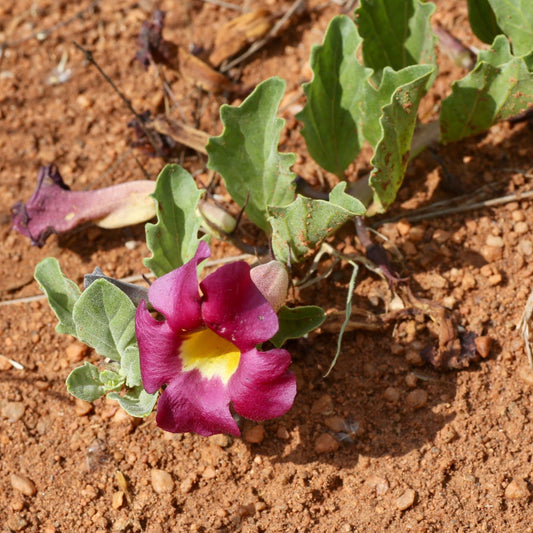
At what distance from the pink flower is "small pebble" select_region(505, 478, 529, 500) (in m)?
0.85

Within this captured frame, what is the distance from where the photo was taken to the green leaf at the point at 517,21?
2.89 m

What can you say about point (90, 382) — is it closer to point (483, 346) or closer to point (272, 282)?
point (272, 282)

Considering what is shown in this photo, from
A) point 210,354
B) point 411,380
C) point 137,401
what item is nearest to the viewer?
point 210,354

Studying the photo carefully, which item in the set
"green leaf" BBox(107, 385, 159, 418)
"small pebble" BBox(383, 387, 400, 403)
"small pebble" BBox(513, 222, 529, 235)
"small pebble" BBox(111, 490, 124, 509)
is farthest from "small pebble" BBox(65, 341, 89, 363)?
"small pebble" BBox(513, 222, 529, 235)

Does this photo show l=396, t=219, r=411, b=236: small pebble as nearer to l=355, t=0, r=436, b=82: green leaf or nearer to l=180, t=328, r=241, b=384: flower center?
l=355, t=0, r=436, b=82: green leaf

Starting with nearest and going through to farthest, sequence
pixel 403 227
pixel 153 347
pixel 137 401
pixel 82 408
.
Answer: pixel 153 347
pixel 137 401
pixel 82 408
pixel 403 227

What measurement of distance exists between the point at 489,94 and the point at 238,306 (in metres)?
1.42

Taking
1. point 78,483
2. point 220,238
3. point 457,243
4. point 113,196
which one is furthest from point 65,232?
point 457,243

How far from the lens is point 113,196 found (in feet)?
10.6

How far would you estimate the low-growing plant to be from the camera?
229 centimetres

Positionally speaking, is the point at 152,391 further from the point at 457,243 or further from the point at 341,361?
the point at 457,243

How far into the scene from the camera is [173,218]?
2812 millimetres

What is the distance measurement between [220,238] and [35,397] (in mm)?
977

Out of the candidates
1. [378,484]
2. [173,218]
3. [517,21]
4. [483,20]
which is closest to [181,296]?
[173,218]
